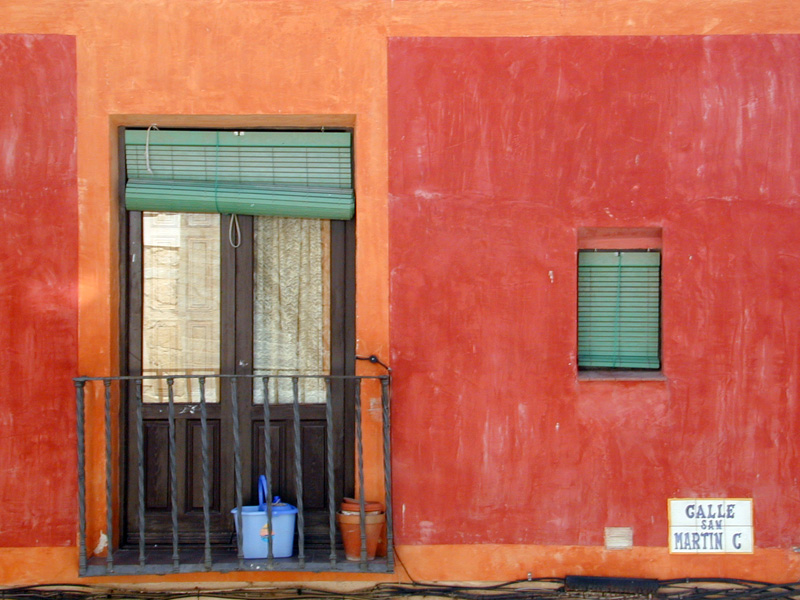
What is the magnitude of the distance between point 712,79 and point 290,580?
3.56m

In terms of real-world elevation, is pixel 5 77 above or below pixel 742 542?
above

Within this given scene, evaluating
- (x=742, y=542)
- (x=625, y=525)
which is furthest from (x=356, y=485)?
(x=742, y=542)

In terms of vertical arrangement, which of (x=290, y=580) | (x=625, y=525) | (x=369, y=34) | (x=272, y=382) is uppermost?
(x=369, y=34)

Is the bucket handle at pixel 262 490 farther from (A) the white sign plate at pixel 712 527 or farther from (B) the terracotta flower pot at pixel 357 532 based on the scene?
(A) the white sign plate at pixel 712 527

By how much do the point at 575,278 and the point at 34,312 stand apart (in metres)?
2.95

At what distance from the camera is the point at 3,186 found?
14.5ft

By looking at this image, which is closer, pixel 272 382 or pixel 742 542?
pixel 742 542

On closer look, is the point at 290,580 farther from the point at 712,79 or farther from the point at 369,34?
the point at 712,79

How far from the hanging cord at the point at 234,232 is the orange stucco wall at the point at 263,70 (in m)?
0.59

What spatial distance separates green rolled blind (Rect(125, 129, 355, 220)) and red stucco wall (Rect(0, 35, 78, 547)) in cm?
46

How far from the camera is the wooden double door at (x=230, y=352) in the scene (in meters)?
4.64

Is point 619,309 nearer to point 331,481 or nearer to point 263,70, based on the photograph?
point 331,481

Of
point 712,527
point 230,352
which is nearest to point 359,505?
point 230,352

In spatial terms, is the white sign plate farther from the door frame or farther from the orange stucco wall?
the door frame
